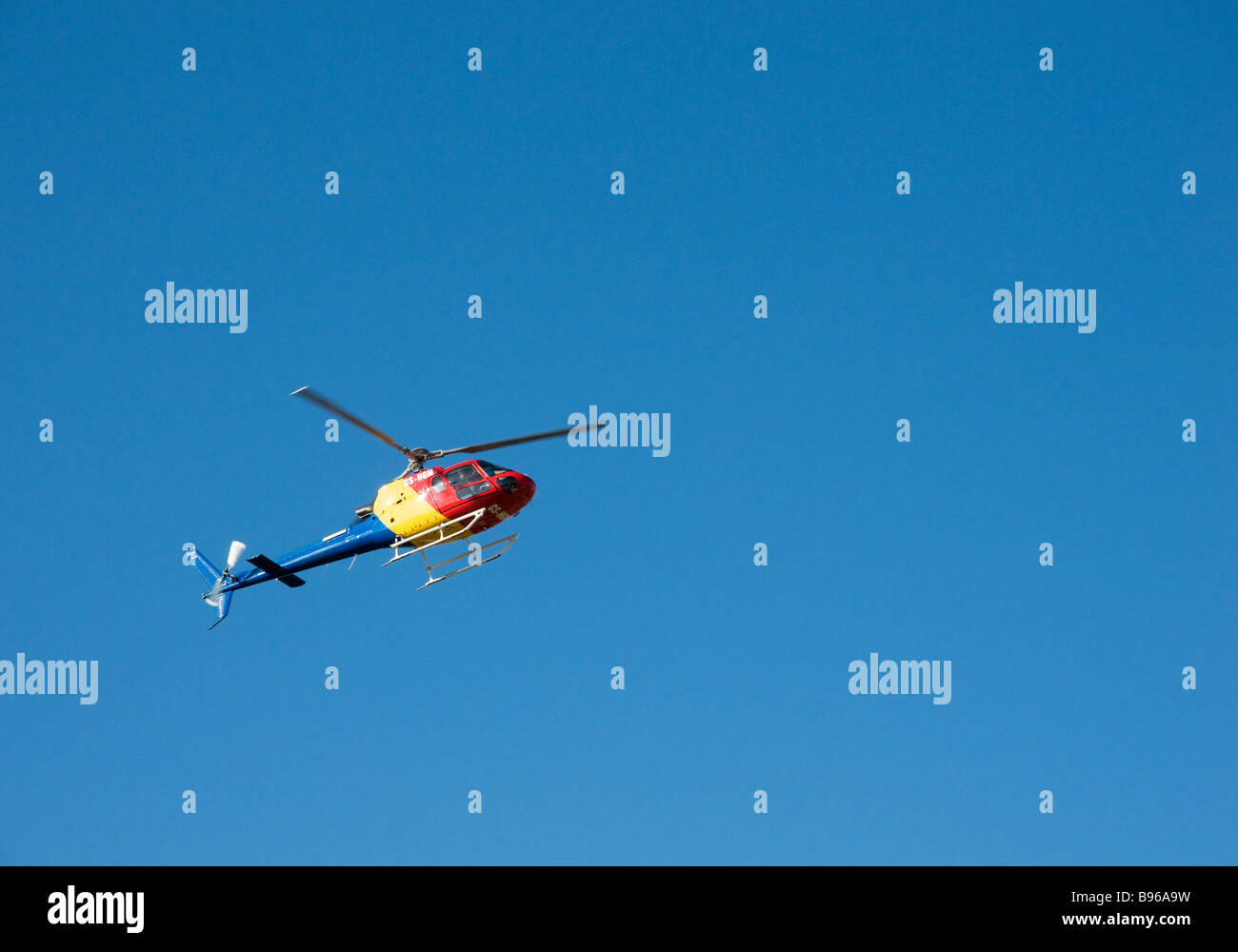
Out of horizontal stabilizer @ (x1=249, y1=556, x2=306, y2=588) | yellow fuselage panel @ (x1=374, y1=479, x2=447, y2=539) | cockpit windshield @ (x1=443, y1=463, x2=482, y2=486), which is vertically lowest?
horizontal stabilizer @ (x1=249, y1=556, x2=306, y2=588)

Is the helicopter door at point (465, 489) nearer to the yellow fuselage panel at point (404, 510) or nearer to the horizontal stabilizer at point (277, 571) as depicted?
the yellow fuselage panel at point (404, 510)

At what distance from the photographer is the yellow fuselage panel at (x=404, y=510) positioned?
136 feet

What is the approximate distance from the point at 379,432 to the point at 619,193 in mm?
9480

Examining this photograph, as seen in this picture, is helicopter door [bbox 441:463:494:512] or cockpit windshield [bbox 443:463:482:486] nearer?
helicopter door [bbox 441:463:494:512]

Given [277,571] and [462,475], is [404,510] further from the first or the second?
[277,571]

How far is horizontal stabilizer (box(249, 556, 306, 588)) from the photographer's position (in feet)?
140

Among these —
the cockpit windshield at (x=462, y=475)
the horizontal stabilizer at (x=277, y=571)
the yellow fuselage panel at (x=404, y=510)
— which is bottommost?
the horizontal stabilizer at (x=277, y=571)

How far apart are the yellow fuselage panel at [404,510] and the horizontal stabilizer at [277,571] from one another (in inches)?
108

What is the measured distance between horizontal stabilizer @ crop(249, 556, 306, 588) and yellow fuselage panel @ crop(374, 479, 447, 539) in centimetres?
274

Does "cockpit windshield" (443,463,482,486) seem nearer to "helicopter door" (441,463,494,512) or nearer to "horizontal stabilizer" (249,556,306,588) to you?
"helicopter door" (441,463,494,512)

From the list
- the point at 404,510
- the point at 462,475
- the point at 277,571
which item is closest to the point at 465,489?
the point at 462,475

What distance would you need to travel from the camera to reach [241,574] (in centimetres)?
4341
